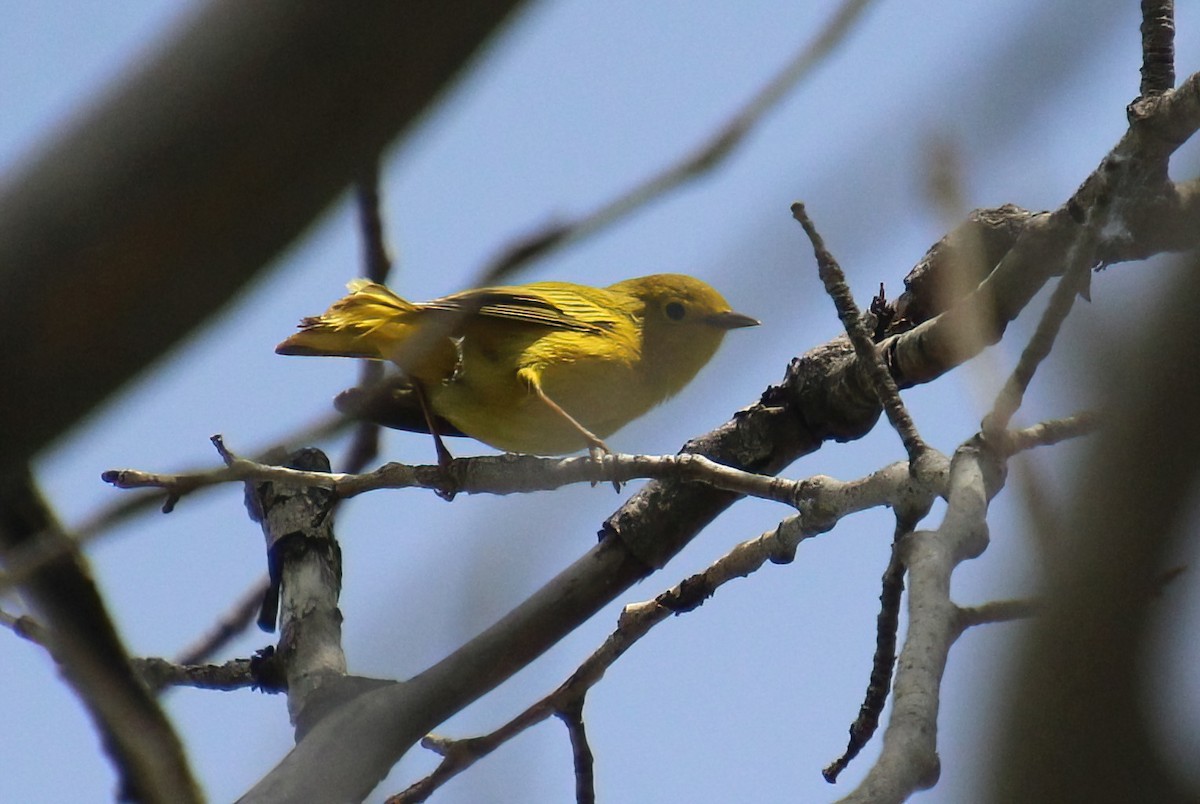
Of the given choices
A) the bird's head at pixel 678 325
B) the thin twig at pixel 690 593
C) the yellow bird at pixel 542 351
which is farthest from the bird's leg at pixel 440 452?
the bird's head at pixel 678 325

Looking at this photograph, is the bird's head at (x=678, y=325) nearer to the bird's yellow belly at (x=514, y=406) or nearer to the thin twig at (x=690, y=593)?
the bird's yellow belly at (x=514, y=406)

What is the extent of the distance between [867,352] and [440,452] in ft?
7.78

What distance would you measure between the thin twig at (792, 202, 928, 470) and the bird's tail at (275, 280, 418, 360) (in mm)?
2639

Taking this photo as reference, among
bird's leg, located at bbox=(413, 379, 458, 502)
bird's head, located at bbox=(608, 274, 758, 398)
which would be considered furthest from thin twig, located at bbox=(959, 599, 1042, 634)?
bird's head, located at bbox=(608, 274, 758, 398)

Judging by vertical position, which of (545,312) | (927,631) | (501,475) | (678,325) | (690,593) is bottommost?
(927,631)

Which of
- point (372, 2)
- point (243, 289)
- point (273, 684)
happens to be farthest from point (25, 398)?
point (273, 684)

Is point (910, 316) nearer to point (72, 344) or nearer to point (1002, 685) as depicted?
point (1002, 685)

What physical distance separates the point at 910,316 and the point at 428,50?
12.1 feet

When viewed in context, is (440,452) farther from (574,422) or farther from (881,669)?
(881,669)

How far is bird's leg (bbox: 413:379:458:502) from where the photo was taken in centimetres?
455

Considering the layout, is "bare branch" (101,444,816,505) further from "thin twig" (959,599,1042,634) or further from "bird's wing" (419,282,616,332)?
"bird's wing" (419,282,616,332)

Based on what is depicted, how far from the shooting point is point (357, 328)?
17.3 ft

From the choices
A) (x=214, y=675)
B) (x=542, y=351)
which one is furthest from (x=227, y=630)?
(x=542, y=351)

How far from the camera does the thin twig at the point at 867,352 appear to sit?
278cm
